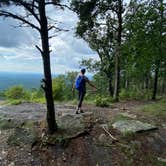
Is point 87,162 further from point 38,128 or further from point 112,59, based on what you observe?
point 112,59

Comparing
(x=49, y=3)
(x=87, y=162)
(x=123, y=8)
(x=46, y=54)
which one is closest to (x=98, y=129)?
(x=87, y=162)

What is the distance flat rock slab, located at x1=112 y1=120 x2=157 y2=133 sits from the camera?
24.7 feet

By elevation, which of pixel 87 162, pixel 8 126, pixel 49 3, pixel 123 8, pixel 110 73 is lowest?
pixel 87 162

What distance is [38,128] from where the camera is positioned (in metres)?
7.46

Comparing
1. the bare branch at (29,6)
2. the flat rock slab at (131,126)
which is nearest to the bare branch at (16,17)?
the bare branch at (29,6)

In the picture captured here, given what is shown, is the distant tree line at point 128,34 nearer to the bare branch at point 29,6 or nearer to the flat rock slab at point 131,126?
the bare branch at point 29,6

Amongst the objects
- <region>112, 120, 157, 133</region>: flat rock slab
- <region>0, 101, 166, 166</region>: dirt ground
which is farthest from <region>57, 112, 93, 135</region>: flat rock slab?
<region>112, 120, 157, 133</region>: flat rock slab

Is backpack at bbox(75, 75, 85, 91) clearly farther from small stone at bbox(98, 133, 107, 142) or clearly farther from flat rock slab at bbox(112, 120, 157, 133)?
small stone at bbox(98, 133, 107, 142)

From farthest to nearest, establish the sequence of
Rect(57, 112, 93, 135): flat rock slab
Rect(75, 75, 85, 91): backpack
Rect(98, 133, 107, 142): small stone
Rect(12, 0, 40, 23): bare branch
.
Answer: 1. Rect(75, 75, 85, 91): backpack
2. Rect(57, 112, 93, 135): flat rock slab
3. Rect(98, 133, 107, 142): small stone
4. Rect(12, 0, 40, 23): bare branch

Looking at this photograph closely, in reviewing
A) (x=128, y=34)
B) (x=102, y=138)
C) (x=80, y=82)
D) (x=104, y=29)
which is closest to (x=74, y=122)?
(x=102, y=138)

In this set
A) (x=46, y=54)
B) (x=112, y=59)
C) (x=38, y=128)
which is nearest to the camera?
(x=46, y=54)

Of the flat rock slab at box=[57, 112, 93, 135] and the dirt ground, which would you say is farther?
the flat rock slab at box=[57, 112, 93, 135]

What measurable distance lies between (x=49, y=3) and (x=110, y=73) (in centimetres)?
1558

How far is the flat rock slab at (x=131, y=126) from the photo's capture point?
7520 millimetres
